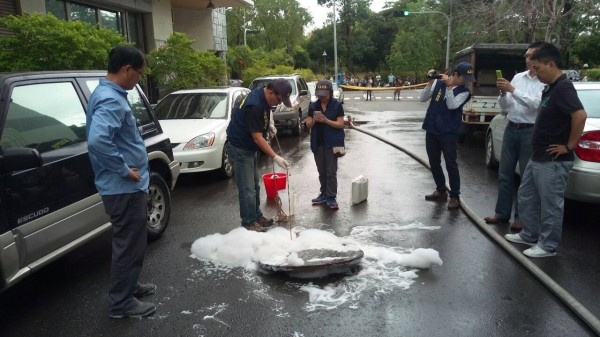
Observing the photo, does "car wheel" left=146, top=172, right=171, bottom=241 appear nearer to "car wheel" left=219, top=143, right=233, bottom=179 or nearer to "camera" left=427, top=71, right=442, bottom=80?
"car wheel" left=219, top=143, right=233, bottom=179

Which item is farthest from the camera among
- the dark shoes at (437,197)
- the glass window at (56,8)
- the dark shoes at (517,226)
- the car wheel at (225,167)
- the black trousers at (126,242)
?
the glass window at (56,8)

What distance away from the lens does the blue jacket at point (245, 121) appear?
4.96 meters

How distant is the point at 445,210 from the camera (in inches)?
243

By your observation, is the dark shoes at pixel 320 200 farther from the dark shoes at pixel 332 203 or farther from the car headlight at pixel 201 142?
the car headlight at pixel 201 142

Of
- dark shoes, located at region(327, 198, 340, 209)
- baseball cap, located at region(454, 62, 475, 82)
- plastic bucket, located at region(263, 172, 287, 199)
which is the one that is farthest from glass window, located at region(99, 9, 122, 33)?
baseball cap, located at region(454, 62, 475, 82)

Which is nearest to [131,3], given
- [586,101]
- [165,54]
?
[165,54]

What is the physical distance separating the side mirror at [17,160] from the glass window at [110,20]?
11.9m

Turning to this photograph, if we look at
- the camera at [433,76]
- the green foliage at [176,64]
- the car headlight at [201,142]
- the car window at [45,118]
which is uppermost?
the green foliage at [176,64]

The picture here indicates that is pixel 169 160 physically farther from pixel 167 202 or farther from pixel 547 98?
pixel 547 98

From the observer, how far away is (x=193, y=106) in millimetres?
8859

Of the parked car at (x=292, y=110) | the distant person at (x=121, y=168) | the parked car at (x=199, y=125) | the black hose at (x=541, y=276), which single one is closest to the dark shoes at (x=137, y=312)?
the distant person at (x=121, y=168)

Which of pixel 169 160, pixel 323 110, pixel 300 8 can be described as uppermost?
pixel 300 8

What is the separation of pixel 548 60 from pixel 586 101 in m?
2.27

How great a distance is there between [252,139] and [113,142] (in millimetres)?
2019
